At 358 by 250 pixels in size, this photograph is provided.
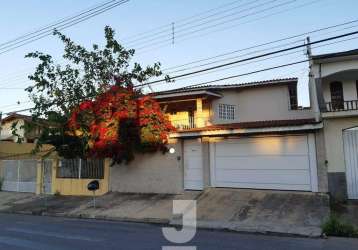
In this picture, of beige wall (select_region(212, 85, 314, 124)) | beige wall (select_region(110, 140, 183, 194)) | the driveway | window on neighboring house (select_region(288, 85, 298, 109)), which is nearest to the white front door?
beige wall (select_region(110, 140, 183, 194))

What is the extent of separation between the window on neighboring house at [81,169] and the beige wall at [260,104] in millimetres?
8290

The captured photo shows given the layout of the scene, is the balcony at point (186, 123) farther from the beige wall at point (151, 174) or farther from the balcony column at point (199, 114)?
the beige wall at point (151, 174)

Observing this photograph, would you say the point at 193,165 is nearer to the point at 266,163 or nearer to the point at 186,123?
the point at 266,163

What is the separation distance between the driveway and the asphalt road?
938 millimetres

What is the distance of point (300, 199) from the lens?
1440 cm

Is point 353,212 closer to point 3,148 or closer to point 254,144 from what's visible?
point 254,144

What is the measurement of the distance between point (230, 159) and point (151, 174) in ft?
14.0

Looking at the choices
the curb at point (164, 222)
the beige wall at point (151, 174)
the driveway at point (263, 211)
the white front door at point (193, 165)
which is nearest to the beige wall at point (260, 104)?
the white front door at point (193, 165)

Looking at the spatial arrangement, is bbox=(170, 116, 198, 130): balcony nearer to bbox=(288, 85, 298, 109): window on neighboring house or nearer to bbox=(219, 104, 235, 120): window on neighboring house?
bbox=(219, 104, 235, 120): window on neighboring house

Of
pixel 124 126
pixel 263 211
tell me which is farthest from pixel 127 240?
pixel 124 126

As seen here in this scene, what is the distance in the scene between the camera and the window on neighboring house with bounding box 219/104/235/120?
25.5 meters

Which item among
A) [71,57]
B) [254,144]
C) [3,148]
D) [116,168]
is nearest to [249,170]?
[254,144]

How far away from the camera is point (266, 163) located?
16.2m

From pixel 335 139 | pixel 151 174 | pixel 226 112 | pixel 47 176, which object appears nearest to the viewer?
pixel 335 139
